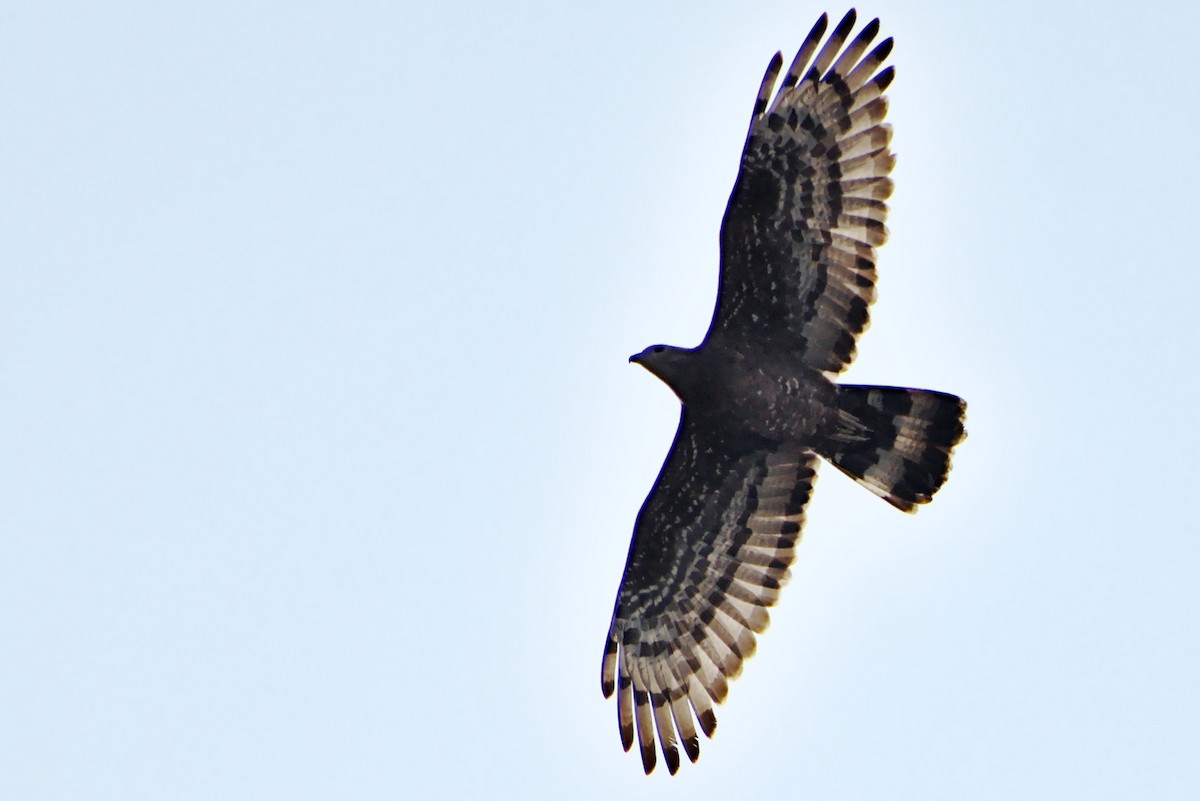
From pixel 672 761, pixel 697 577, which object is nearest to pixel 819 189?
pixel 697 577

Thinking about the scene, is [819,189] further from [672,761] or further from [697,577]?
[672,761]

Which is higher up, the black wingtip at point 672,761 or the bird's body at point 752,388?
the bird's body at point 752,388

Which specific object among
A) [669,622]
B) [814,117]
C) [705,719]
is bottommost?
[705,719]

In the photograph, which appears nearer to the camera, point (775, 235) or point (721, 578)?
point (775, 235)

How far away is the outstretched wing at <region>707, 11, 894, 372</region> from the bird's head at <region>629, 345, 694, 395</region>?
64 cm

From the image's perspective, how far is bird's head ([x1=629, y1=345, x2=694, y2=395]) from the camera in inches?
502

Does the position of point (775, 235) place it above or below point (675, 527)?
above

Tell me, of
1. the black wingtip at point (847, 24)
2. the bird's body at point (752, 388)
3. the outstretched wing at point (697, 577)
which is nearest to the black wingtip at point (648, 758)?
the outstretched wing at point (697, 577)

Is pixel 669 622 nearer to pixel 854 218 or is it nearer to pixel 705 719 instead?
pixel 705 719

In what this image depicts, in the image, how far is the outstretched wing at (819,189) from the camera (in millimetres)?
12227

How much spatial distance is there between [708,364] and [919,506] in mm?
1795

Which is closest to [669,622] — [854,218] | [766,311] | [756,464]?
[756,464]

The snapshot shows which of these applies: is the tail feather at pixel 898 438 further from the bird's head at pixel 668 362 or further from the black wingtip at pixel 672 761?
the black wingtip at pixel 672 761

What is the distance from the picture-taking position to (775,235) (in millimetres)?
12430
